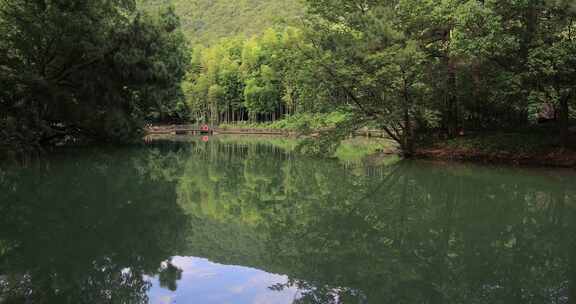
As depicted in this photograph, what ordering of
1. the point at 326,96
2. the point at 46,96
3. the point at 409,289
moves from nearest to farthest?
1. the point at 409,289
2. the point at 326,96
3. the point at 46,96

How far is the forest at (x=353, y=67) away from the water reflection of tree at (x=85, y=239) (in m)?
3.95

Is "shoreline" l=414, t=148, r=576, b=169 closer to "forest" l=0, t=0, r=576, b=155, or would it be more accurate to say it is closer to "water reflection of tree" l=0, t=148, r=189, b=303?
"forest" l=0, t=0, r=576, b=155

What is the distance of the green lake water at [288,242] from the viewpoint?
451 centimetres

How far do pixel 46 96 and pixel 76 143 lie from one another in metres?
8.99

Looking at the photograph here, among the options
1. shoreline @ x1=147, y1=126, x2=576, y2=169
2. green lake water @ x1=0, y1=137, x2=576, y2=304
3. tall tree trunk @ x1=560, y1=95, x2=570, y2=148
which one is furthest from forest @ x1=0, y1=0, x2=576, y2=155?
green lake water @ x1=0, y1=137, x2=576, y2=304

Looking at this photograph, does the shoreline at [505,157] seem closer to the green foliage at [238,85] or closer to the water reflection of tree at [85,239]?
the water reflection of tree at [85,239]

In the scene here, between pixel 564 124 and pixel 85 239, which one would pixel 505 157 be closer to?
pixel 564 124

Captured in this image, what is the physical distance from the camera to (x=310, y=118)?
19.1m

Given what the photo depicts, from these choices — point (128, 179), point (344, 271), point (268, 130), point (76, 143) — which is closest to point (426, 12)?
point (128, 179)

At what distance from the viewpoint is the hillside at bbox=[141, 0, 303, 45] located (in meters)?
96.6

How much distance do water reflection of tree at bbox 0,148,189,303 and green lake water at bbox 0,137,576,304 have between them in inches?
0.9

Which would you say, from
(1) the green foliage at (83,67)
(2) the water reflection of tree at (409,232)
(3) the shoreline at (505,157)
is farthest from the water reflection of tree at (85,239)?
(3) the shoreline at (505,157)

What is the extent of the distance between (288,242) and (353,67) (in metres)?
12.3

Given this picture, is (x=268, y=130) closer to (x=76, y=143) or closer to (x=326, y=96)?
(x=76, y=143)
